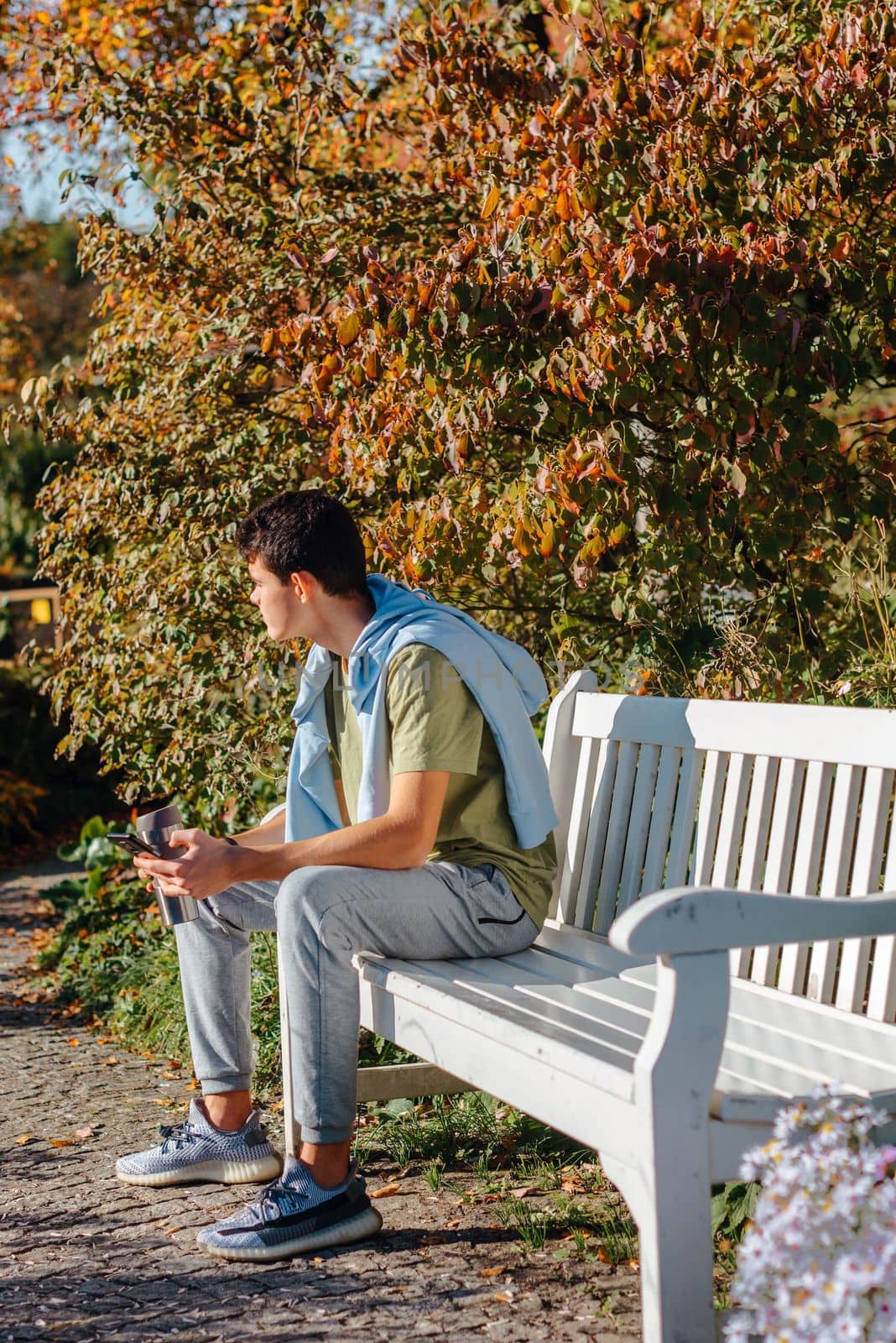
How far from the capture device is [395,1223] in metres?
3.04

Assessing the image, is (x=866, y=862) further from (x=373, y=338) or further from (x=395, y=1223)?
(x=373, y=338)

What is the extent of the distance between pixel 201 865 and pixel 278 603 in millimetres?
659

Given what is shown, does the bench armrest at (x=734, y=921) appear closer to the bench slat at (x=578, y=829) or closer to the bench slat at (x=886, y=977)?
the bench slat at (x=886, y=977)

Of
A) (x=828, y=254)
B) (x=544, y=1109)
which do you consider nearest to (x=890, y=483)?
(x=828, y=254)

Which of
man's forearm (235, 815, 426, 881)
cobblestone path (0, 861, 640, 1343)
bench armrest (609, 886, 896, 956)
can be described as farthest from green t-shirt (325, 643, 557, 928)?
bench armrest (609, 886, 896, 956)

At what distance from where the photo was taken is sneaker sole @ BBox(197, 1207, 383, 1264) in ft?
9.26

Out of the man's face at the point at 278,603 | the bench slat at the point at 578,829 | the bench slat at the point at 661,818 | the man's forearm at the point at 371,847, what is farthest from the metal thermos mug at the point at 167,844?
the bench slat at the point at 661,818

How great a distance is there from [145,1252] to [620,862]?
138 centimetres

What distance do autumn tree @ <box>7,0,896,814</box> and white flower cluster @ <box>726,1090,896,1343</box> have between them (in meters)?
1.98

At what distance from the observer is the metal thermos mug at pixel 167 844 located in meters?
3.03

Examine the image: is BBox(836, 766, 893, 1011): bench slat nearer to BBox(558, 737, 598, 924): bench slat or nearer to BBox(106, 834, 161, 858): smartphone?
BBox(558, 737, 598, 924): bench slat

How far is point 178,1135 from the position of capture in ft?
11.3

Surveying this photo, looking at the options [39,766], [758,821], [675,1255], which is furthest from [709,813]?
[39,766]

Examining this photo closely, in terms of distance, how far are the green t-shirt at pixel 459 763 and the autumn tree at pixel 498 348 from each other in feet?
2.52
